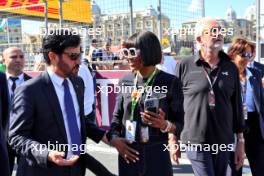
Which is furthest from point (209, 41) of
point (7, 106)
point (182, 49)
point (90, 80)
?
point (182, 49)

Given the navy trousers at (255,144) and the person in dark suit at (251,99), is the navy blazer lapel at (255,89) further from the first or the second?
the navy trousers at (255,144)

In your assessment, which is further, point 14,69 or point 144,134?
point 14,69

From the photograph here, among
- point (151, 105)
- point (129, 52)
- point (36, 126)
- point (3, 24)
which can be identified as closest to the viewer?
point (36, 126)

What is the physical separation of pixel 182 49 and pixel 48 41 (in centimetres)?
614

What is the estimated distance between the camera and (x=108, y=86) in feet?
25.5

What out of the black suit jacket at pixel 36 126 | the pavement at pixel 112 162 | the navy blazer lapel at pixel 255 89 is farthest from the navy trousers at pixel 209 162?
the pavement at pixel 112 162

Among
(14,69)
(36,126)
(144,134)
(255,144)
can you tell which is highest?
(14,69)

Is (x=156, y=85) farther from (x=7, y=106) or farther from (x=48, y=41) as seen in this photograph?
(x=7, y=106)

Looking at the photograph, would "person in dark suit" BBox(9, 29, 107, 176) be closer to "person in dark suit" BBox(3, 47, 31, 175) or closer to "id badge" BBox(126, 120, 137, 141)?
"id badge" BBox(126, 120, 137, 141)

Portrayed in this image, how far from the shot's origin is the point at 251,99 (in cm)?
418

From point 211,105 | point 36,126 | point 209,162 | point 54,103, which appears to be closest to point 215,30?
point 211,105

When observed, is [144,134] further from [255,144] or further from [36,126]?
[255,144]

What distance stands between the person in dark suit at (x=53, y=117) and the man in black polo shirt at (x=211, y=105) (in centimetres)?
115

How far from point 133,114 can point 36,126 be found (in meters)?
0.65
